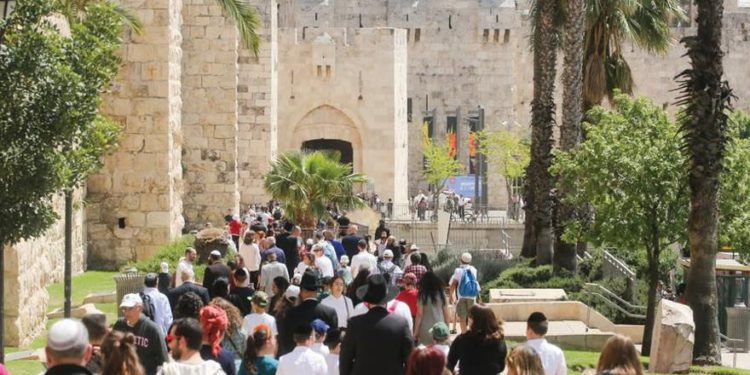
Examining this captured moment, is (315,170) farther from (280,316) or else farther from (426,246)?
(280,316)

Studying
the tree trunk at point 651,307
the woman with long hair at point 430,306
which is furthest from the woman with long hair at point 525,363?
the tree trunk at point 651,307

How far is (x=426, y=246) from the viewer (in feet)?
128

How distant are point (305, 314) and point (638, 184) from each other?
29.8ft

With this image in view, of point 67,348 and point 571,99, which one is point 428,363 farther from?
point 571,99

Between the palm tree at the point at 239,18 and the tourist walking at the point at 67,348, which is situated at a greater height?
the palm tree at the point at 239,18

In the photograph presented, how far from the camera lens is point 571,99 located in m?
25.3

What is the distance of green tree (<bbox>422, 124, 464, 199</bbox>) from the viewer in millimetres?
55875

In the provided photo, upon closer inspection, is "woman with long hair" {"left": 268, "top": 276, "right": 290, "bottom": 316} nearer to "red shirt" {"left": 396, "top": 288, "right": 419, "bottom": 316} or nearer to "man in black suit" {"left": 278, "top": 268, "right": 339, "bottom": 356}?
"man in black suit" {"left": 278, "top": 268, "right": 339, "bottom": 356}

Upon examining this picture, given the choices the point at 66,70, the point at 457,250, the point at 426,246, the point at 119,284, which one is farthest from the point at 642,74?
the point at 66,70

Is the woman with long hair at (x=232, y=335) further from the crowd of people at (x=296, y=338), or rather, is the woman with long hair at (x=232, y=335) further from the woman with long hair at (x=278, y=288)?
the woman with long hair at (x=278, y=288)

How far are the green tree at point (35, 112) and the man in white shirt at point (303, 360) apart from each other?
135 inches

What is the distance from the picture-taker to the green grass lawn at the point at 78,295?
14.8m

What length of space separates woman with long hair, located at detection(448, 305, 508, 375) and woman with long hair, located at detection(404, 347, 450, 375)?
1132mm

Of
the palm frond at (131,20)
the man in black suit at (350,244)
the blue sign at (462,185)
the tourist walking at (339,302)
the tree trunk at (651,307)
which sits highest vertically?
the palm frond at (131,20)
